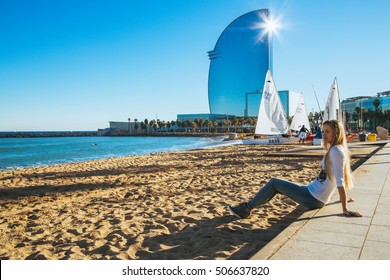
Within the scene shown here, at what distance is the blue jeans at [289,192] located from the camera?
4.35 metres

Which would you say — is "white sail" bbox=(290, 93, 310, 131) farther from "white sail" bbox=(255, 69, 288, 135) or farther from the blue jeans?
the blue jeans

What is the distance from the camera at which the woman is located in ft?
13.2

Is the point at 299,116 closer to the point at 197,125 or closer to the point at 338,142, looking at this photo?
the point at 338,142

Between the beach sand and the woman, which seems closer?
the beach sand

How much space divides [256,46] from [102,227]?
453ft

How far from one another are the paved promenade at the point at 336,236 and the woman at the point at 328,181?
0.21 metres

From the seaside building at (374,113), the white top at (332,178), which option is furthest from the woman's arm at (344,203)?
the seaside building at (374,113)

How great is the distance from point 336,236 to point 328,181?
37.7 inches

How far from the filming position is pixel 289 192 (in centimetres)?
435

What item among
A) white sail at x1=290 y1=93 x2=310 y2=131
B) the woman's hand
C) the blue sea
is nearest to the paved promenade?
the woman's hand

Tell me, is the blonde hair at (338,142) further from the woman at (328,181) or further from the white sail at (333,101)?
the white sail at (333,101)

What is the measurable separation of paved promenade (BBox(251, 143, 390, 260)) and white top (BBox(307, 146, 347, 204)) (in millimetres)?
274

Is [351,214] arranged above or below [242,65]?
below

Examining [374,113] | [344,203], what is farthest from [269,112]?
[374,113]
